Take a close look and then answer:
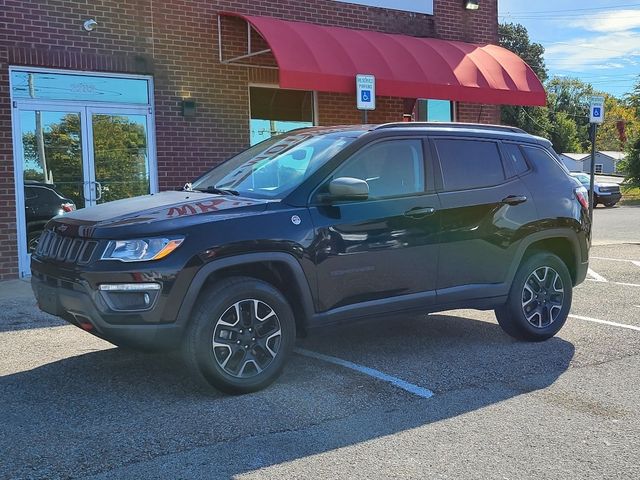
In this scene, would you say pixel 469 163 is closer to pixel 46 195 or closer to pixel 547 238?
pixel 547 238

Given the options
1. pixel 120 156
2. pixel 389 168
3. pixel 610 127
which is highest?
pixel 610 127

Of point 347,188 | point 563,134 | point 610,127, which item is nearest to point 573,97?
point 610,127

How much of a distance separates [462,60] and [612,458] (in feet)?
31.9

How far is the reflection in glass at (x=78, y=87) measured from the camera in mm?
9406

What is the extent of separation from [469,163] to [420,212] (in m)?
0.81

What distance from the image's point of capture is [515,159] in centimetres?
611

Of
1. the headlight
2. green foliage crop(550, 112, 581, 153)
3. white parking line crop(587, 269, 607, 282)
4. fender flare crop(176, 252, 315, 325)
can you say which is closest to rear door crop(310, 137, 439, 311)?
fender flare crop(176, 252, 315, 325)

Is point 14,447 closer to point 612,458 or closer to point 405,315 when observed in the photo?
point 405,315

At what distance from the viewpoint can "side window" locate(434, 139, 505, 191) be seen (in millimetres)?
5648

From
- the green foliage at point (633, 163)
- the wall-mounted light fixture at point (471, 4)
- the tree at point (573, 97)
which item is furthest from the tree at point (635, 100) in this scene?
the tree at point (573, 97)

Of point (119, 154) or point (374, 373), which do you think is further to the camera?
point (119, 154)

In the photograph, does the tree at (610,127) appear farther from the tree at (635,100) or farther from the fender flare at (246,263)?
the fender flare at (246,263)

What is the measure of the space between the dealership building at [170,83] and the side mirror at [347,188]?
5.19 metres

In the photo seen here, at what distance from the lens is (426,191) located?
17.9 feet
